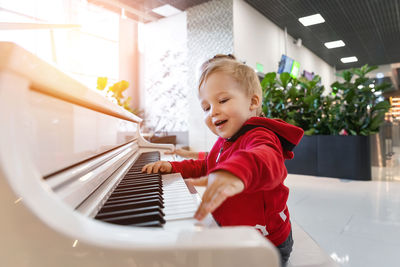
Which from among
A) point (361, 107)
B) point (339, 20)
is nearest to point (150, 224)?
point (361, 107)

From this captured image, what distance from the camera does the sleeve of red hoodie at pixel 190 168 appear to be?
1.08m

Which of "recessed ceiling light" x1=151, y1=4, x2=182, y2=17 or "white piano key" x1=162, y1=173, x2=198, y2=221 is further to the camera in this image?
"recessed ceiling light" x1=151, y1=4, x2=182, y2=17

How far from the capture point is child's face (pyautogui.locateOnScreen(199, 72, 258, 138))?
2.69 feet

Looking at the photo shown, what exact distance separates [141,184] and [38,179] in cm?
45

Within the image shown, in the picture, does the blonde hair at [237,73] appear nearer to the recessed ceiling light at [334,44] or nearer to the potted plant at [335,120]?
the potted plant at [335,120]

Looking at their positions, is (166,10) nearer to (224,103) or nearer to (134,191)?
(224,103)

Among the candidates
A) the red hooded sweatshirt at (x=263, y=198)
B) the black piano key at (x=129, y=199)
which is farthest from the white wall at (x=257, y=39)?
the black piano key at (x=129, y=199)

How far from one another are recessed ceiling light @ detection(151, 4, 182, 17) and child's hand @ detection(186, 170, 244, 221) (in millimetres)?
5764

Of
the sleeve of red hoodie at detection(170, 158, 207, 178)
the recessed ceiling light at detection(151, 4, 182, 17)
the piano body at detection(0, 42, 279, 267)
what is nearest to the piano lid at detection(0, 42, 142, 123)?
the piano body at detection(0, 42, 279, 267)

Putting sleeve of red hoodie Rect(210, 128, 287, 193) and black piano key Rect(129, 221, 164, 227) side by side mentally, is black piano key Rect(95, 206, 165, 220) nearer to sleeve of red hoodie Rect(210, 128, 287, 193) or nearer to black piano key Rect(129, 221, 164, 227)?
black piano key Rect(129, 221, 164, 227)

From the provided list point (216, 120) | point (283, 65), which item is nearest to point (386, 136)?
point (283, 65)

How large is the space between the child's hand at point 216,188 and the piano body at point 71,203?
0.11 feet

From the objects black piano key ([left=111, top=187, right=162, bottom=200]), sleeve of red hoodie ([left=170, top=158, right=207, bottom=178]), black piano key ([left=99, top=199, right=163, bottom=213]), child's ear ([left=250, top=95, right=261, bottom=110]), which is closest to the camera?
black piano key ([left=99, top=199, right=163, bottom=213])

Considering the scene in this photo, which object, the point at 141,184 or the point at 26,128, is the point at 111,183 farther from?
the point at 26,128
